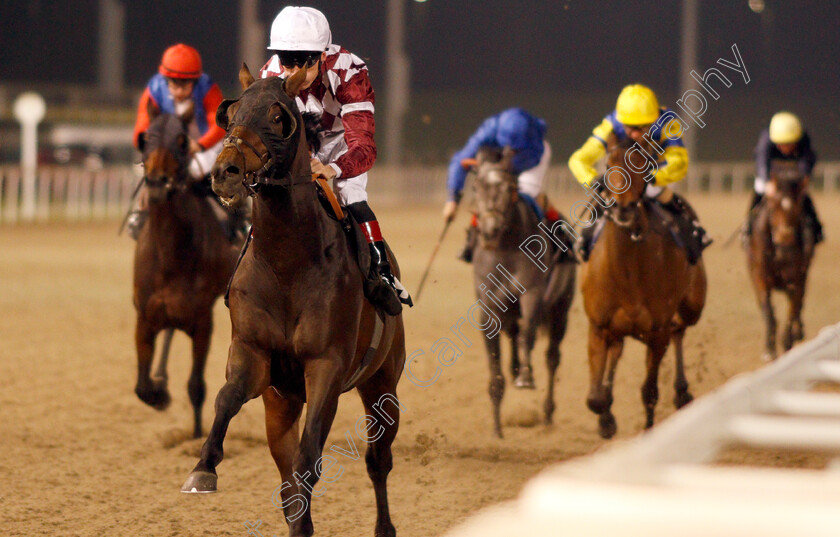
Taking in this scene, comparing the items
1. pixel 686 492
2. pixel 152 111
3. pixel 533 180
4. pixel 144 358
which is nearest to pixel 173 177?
pixel 152 111

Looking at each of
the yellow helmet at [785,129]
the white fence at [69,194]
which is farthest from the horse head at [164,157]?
the white fence at [69,194]

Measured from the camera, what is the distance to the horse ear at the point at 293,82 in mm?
3670

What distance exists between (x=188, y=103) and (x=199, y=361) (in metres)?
1.49

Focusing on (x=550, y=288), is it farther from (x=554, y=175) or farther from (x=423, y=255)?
(x=554, y=175)

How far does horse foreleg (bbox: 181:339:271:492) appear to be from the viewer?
11.2ft

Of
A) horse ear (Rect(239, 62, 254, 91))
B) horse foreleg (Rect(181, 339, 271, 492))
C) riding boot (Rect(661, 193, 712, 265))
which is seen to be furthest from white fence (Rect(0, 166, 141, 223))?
horse foreleg (Rect(181, 339, 271, 492))

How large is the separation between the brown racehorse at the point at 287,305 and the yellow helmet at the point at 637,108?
259cm

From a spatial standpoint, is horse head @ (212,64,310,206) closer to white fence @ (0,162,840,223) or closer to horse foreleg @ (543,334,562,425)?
horse foreleg @ (543,334,562,425)

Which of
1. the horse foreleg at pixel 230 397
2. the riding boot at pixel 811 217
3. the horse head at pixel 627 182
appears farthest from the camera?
the riding boot at pixel 811 217

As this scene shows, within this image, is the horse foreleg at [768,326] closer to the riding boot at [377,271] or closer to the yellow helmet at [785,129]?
the yellow helmet at [785,129]

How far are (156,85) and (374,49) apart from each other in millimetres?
24052

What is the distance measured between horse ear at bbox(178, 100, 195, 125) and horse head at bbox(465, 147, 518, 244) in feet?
5.72

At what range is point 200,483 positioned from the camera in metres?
3.40

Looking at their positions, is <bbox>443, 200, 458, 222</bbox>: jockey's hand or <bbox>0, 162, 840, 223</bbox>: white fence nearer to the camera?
<bbox>443, 200, 458, 222</bbox>: jockey's hand
